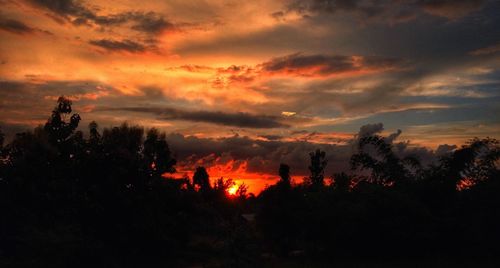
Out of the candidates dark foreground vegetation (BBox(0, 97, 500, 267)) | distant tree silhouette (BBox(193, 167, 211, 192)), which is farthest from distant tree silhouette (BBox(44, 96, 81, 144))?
distant tree silhouette (BBox(193, 167, 211, 192))

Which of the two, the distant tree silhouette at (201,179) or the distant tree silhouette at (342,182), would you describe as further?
the distant tree silhouette at (201,179)

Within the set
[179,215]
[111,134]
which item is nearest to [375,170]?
[179,215]

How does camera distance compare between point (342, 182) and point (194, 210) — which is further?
point (194, 210)

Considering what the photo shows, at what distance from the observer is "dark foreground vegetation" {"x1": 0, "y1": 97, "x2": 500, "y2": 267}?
79.5 ft

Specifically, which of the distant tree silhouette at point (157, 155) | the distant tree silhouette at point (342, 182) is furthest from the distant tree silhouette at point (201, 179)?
the distant tree silhouette at point (342, 182)

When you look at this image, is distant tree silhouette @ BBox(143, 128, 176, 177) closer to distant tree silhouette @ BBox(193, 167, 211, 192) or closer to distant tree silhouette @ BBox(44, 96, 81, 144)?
distant tree silhouette @ BBox(44, 96, 81, 144)

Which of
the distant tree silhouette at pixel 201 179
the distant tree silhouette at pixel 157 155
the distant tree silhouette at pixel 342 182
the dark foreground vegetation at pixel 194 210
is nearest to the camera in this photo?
the dark foreground vegetation at pixel 194 210

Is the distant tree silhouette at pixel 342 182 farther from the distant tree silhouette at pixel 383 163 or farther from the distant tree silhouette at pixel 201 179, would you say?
the distant tree silhouette at pixel 201 179

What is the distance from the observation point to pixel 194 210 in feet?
111

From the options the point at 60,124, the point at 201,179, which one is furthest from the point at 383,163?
the point at 201,179

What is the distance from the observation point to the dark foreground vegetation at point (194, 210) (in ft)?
79.5

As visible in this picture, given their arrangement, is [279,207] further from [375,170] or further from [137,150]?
[137,150]

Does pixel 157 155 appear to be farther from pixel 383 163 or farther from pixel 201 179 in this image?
pixel 201 179

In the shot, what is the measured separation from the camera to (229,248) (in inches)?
595
